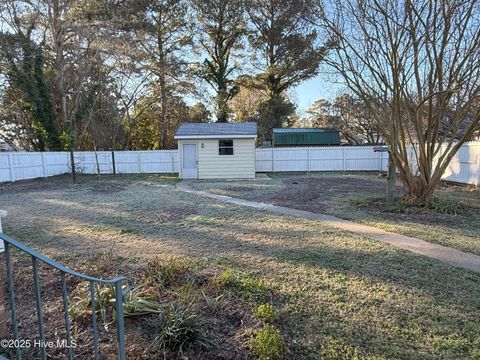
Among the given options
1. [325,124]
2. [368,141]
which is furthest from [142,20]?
[368,141]

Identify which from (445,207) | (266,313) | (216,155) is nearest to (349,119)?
(216,155)

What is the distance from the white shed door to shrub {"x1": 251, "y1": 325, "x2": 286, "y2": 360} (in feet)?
43.5

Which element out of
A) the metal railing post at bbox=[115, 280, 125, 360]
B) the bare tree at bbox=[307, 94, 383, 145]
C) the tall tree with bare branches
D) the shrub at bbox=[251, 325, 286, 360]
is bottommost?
the shrub at bbox=[251, 325, 286, 360]

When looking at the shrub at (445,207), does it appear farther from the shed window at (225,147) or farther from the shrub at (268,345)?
the shed window at (225,147)

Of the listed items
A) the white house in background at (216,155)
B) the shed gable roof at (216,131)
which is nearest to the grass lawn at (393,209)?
the white house in background at (216,155)

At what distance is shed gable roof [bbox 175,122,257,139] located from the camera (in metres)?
15.0

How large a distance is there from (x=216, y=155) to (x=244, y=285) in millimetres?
12260

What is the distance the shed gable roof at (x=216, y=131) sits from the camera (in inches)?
591

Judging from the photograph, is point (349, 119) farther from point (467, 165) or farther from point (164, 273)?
point (164, 273)

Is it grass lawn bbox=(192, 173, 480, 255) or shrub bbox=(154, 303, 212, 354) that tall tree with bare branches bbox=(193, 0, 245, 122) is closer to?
grass lawn bbox=(192, 173, 480, 255)

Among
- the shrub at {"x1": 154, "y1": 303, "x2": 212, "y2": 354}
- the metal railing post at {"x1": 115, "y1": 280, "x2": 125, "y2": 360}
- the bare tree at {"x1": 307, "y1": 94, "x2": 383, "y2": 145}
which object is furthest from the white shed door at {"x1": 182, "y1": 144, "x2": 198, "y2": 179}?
the metal railing post at {"x1": 115, "y1": 280, "x2": 125, "y2": 360}

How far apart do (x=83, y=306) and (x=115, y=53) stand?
18.9 metres

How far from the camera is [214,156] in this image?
50.1 ft

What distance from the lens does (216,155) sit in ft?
50.1
